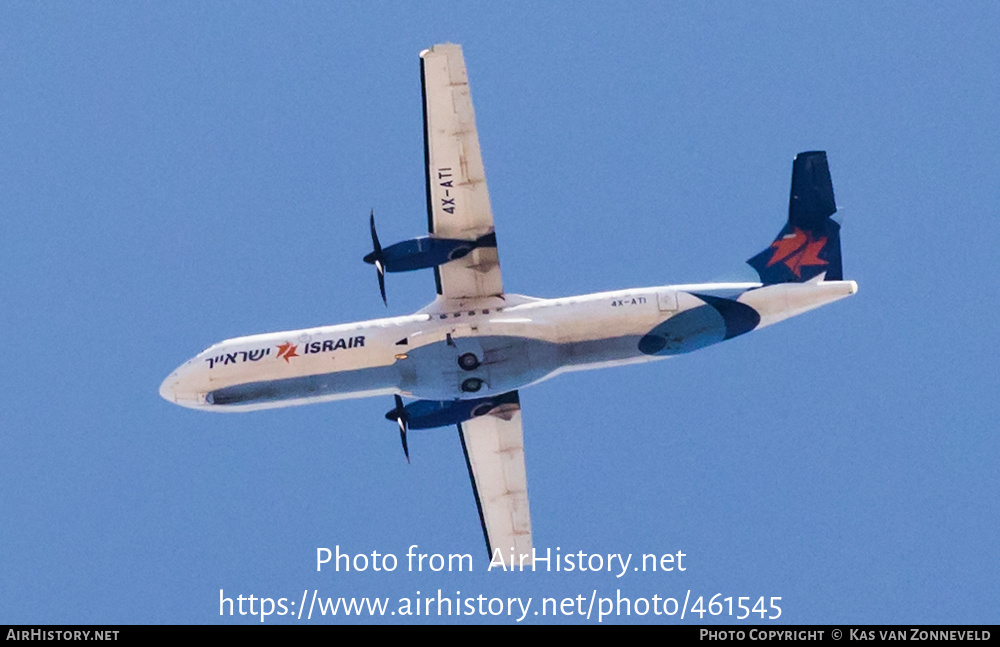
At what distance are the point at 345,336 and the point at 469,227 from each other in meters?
3.29

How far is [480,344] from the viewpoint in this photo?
29.8 metres

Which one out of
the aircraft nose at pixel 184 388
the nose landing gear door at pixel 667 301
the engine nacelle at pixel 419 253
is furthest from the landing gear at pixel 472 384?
the aircraft nose at pixel 184 388

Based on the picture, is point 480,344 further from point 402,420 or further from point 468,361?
point 402,420

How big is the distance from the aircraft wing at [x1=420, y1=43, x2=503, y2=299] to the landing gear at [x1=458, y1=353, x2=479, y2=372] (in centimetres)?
143

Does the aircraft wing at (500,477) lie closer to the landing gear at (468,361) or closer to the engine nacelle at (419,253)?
the landing gear at (468,361)

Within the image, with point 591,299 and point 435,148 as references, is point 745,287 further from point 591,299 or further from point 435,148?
point 435,148

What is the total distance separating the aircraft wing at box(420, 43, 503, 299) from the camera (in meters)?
29.0

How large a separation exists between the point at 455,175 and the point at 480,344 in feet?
10.7

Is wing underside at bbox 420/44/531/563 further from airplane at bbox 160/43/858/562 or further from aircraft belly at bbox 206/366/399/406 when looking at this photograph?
aircraft belly at bbox 206/366/399/406

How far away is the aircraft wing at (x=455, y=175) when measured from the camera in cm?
2903
